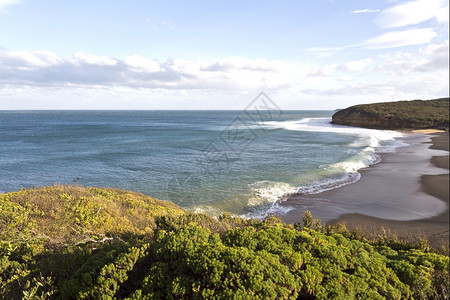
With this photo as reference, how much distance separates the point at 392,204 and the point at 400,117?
58904 millimetres

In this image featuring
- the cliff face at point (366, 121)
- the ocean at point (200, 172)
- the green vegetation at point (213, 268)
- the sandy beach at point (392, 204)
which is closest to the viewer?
the green vegetation at point (213, 268)

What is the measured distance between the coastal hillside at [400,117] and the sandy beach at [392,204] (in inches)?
1736

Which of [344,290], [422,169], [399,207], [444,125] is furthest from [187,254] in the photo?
[444,125]

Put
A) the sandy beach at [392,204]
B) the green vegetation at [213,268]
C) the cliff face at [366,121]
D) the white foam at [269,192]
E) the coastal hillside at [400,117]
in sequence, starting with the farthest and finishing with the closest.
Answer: the cliff face at [366,121] < the coastal hillside at [400,117] < the white foam at [269,192] < the sandy beach at [392,204] < the green vegetation at [213,268]

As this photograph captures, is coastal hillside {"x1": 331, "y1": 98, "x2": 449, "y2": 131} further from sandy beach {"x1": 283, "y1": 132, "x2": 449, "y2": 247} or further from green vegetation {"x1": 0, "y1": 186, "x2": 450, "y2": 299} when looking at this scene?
green vegetation {"x1": 0, "y1": 186, "x2": 450, "y2": 299}

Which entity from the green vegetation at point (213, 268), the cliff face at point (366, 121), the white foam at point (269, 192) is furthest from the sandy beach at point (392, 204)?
the cliff face at point (366, 121)

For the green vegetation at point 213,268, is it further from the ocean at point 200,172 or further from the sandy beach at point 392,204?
the ocean at point 200,172

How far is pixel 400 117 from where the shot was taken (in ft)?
205

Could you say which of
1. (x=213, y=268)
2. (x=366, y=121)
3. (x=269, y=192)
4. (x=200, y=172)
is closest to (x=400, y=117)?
(x=366, y=121)

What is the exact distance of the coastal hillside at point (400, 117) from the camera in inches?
2293

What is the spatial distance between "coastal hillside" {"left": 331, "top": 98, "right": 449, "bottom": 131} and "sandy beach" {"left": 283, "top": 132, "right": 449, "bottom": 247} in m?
44.1

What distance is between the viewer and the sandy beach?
11.9 metres

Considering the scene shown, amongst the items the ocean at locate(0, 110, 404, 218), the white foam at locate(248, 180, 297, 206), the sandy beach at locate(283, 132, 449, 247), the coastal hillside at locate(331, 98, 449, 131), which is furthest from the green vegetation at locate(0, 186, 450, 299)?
the coastal hillside at locate(331, 98, 449, 131)

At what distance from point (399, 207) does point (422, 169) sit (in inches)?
441
